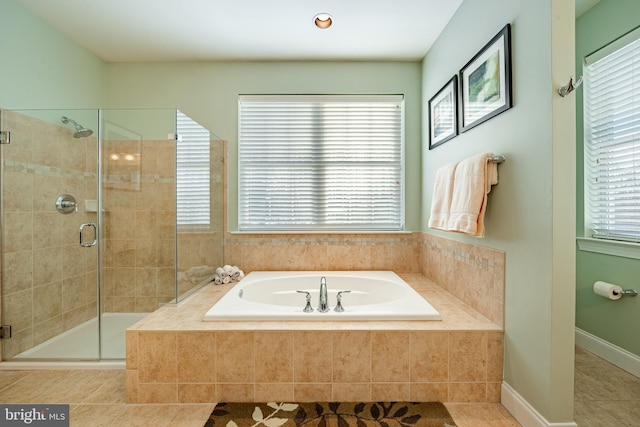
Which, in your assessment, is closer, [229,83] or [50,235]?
[50,235]

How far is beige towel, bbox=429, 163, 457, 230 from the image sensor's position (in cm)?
188

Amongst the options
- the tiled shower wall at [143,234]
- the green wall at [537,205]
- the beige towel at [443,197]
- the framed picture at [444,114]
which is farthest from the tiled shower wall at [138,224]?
the green wall at [537,205]

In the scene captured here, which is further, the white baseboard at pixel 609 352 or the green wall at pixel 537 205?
the white baseboard at pixel 609 352

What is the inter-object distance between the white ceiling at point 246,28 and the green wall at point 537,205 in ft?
2.23

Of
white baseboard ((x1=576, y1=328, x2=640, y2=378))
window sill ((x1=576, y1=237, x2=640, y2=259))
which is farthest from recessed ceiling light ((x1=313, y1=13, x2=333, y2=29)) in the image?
white baseboard ((x1=576, y1=328, x2=640, y2=378))

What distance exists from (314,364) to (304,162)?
1.70 meters

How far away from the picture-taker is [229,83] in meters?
2.69

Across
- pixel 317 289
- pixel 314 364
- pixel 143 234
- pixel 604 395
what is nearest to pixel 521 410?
pixel 604 395

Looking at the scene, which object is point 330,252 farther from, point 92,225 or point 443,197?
point 92,225

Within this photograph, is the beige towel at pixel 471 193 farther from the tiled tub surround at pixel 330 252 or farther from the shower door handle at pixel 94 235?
the shower door handle at pixel 94 235

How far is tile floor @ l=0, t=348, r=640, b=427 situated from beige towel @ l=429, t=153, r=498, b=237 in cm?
90

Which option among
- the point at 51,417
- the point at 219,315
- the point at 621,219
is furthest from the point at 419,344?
the point at 51,417

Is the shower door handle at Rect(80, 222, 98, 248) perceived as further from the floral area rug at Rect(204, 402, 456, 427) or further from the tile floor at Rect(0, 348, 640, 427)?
the floral area rug at Rect(204, 402, 456, 427)

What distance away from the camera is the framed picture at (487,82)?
151 centimetres
